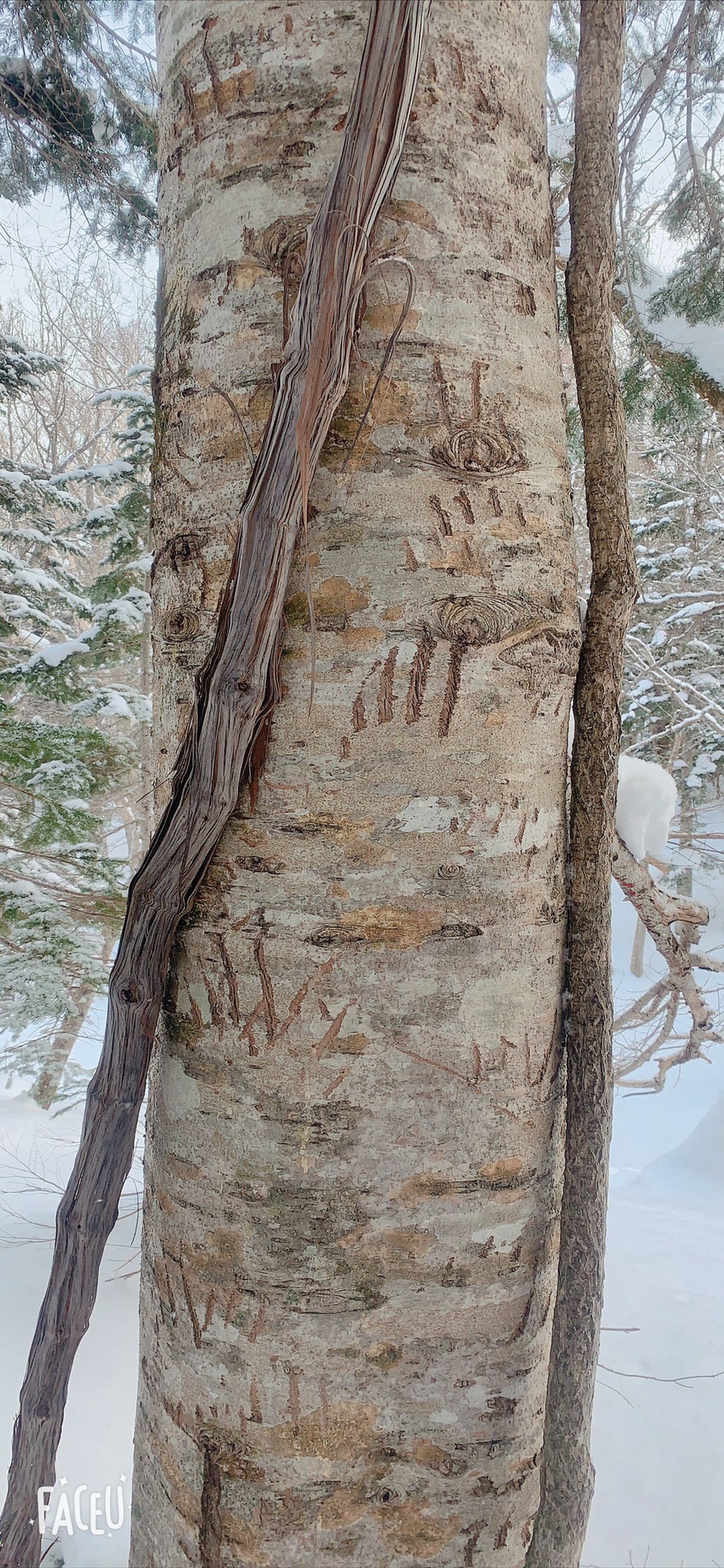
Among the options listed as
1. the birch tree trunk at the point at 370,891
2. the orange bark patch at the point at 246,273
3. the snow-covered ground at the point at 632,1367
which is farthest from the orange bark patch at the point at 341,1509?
the snow-covered ground at the point at 632,1367

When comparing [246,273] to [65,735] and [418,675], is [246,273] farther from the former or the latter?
[65,735]

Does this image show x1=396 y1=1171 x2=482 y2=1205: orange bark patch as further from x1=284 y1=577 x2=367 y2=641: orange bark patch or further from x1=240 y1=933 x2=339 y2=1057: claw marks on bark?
x1=284 y1=577 x2=367 y2=641: orange bark patch

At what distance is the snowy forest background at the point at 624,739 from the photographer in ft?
7.25

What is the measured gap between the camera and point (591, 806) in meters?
0.94

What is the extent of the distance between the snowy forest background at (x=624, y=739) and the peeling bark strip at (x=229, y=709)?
25.7 inches

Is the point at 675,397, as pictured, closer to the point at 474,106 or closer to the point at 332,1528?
the point at 474,106

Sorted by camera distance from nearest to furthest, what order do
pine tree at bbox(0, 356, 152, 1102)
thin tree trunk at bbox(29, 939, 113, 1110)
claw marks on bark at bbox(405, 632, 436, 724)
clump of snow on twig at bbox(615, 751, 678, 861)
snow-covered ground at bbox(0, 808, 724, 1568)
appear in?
claw marks on bark at bbox(405, 632, 436, 724)
clump of snow on twig at bbox(615, 751, 678, 861)
snow-covered ground at bbox(0, 808, 724, 1568)
pine tree at bbox(0, 356, 152, 1102)
thin tree trunk at bbox(29, 939, 113, 1110)

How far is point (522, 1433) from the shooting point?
80cm

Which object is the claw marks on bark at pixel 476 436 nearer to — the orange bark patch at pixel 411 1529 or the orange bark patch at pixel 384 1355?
the orange bark patch at pixel 384 1355

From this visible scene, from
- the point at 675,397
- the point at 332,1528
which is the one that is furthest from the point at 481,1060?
the point at 675,397

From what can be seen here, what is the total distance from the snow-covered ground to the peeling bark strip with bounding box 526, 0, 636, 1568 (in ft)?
4.66

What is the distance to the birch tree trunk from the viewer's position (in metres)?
0.73

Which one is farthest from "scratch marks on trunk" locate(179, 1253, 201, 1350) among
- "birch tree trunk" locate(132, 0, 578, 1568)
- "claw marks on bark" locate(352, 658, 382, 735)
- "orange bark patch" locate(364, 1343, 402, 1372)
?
"claw marks on bark" locate(352, 658, 382, 735)

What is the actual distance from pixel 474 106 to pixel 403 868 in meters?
0.70
